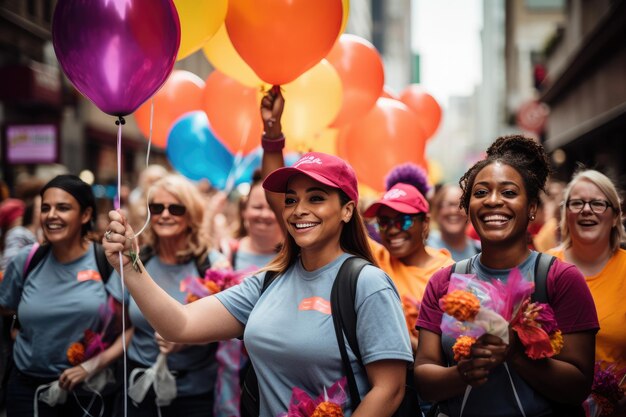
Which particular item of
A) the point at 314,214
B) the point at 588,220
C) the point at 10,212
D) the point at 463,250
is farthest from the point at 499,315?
the point at 10,212

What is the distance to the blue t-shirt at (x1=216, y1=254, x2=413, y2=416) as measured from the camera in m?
2.47

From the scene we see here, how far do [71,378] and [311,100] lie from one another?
2.61 meters

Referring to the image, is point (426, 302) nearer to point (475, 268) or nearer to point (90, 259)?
point (475, 268)

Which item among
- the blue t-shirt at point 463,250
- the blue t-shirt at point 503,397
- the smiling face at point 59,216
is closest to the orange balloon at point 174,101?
the smiling face at point 59,216

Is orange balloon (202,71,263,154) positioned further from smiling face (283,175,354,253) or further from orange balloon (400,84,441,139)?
orange balloon (400,84,441,139)

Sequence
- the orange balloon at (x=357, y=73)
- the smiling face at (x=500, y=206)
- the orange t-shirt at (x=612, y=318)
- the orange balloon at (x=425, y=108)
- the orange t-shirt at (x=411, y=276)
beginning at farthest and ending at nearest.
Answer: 1. the orange balloon at (x=425, y=108)
2. the orange balloon at (x=357, y=73)
3. the orange t-shirt at (x=411, y=276)
4. the orange t-shirt at (x=612, y=318)
5. the smiling face at (x=500, y=206)

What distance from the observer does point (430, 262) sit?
13.6 feet

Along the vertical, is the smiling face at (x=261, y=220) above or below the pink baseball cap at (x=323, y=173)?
below

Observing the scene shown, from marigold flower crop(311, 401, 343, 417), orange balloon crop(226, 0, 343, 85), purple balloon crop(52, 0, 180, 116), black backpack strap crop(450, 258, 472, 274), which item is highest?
orange balloon crop(226, 0, 343, 85)

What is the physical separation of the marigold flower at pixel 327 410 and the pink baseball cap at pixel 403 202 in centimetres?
178

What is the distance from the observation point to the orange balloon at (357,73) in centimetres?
552

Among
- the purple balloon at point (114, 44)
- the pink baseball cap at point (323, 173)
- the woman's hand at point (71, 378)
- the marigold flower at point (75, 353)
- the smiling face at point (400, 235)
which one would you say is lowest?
the woman's hand at point (71, 378)

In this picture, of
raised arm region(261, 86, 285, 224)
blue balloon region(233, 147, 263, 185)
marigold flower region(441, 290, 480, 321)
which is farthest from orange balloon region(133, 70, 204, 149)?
marigold flower region(441, 290, 480, 321)

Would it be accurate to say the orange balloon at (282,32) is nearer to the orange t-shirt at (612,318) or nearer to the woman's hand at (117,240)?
the woman's hand at (117,240)
